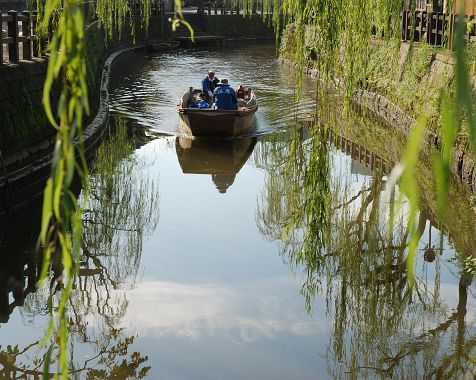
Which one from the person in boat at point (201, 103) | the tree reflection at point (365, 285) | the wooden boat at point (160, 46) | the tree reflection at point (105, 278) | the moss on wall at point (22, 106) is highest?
the moss on wall at point (22, 106)

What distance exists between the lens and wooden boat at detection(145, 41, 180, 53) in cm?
3500

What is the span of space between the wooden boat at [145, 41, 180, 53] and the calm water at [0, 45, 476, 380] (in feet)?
68.2

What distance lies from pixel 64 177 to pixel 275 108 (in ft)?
60.2

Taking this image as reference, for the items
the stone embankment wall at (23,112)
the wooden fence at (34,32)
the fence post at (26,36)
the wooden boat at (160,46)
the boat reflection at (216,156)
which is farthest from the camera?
the wooden boat at (160,46)

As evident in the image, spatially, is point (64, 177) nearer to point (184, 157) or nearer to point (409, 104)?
point (184, 157)

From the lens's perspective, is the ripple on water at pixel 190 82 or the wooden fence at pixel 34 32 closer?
the wooden fence at pixel 34 32


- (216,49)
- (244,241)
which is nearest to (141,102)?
(244,241)

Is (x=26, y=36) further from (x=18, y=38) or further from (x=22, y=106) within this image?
(x=22, y=106)

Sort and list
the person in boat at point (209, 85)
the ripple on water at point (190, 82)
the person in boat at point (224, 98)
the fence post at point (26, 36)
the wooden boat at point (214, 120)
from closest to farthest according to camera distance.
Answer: the fence post at point (26, 36) < the wooden boat at point (214, 120) < the person in boat at point (224, 98) < the person in boat at point (209, 85) < the ripple on water at point (190, 82)

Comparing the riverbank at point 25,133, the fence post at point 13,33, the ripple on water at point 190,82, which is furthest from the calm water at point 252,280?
the ripple on water at point 190,82

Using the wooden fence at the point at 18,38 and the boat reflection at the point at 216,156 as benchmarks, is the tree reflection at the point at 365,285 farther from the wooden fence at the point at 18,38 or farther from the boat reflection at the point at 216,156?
the wooden fence at the point at 18,38

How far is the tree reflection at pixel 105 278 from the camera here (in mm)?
7172

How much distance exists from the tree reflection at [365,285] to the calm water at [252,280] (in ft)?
0.06

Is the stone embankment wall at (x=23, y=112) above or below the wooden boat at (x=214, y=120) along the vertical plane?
above
